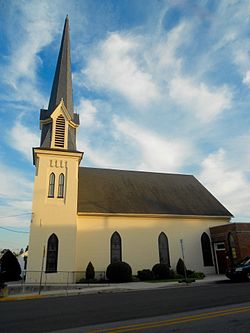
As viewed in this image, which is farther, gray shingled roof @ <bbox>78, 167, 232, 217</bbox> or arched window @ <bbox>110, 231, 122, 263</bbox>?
gray shingled roof @ <bbox>78, 167, 232, 217</bbox>

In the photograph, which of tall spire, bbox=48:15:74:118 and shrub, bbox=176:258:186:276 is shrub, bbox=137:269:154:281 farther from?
tall spire, bbox=48:15:74:118

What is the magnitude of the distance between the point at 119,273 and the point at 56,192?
8.43 m

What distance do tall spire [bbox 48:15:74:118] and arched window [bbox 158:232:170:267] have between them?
1455 cm

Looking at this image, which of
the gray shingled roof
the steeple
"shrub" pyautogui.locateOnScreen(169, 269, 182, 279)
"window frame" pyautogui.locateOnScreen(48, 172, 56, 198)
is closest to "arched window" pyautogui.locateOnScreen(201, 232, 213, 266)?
the gray shingled roof

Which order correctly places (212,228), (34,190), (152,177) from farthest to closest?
(152,177), (212,228), (34,190)

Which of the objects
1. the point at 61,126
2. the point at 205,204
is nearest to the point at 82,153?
the point at 61,126

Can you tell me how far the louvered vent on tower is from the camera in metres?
25.2

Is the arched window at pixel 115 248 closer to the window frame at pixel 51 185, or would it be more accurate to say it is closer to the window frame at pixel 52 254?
the window frame at pixel 52 254

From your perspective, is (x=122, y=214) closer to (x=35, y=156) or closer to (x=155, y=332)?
(x=35, y=156)

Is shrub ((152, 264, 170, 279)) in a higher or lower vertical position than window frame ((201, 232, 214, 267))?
lower

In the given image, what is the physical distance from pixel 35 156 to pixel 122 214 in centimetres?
935

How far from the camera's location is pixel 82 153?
25156 mm

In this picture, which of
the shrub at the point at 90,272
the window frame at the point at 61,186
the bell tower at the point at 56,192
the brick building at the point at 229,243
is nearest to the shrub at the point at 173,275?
the brick building at the point at 229,243

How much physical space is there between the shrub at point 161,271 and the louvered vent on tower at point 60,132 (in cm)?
1337
